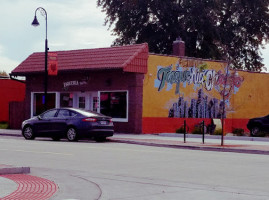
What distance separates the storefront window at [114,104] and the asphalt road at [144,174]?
552 inches

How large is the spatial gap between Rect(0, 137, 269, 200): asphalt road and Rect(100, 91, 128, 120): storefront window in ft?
46.0

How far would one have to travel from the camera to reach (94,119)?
2639 centimetres

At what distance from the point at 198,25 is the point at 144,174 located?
39626 millimetres

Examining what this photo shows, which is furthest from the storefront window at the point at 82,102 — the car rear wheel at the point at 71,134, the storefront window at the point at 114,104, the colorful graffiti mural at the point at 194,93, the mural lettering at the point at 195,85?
the car rear wheel at the point at 71,134

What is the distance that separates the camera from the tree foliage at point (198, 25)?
168 ft

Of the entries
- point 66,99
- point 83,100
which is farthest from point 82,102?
point 66,99

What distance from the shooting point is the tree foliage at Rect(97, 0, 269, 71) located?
51.2m

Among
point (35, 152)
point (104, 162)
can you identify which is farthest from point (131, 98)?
point (104, 162)

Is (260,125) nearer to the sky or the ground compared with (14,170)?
nearer to the sky

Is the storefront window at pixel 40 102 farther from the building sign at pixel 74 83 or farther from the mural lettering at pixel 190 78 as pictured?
the mural lettering at pixel 190 78

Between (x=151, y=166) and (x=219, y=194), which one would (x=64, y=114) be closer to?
(x=151, y=166)

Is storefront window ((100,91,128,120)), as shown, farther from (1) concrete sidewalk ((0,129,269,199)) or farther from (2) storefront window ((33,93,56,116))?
(2) storefront window ((33,93,56,116))

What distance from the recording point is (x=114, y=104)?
34.9 meters

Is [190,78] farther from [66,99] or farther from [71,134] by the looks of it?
[71,134]
